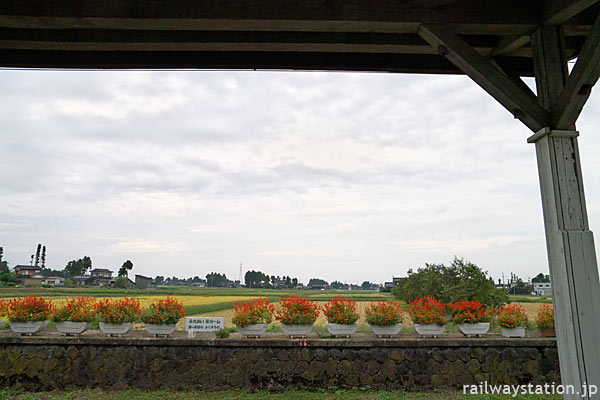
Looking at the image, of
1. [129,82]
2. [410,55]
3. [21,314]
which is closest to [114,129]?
[129,82]

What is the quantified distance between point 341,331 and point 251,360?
1496mm

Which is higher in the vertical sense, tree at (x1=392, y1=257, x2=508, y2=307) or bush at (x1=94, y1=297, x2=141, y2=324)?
tree at (x1=392, y1=257, x2=508, y2=307)

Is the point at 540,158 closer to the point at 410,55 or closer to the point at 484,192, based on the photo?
the point at 410,55

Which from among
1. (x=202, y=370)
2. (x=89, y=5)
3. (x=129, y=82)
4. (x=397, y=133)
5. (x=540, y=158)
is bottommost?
(x=202, y=370)

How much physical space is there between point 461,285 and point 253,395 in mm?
5592

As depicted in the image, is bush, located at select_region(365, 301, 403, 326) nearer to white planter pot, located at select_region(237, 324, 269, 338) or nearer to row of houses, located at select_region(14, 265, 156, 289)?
white planter pot, located at select_region(237, 324, 269, 338)

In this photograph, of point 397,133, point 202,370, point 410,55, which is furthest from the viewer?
point 397,133

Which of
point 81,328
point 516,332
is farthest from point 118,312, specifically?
point 516,332

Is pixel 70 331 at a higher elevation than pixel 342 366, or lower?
higher

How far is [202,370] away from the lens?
18.8 ft

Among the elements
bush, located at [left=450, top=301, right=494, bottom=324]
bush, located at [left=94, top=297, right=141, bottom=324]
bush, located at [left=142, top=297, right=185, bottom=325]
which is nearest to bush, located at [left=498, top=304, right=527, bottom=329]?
bush, located at [left=450, top=301, right=494, bottom=324]

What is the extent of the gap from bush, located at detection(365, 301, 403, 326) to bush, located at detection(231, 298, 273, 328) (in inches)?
64.6

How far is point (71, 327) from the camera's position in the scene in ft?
19.7

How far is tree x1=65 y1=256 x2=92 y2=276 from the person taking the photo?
957 inches
